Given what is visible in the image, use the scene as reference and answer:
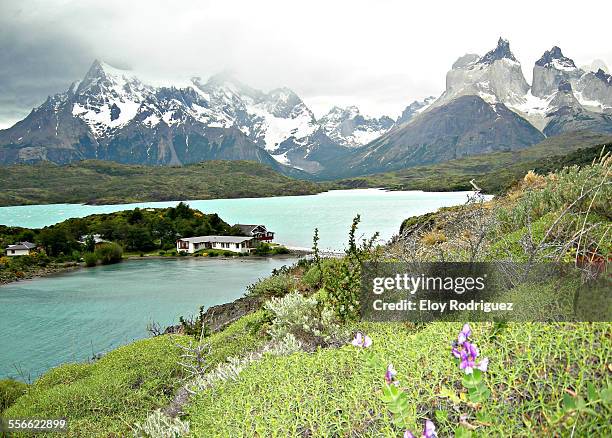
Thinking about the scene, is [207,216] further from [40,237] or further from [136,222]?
[40,237]

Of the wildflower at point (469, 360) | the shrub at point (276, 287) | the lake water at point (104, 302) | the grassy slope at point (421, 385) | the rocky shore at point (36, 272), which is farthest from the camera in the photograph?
the rocky shore at point (36, 272)

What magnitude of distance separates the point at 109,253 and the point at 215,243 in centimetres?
1545

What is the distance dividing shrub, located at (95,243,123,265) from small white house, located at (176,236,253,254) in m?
9.33

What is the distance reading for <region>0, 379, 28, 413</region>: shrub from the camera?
1019cm

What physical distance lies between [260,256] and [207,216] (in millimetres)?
21196

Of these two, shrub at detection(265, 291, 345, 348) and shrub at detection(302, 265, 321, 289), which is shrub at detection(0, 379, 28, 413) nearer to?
shrub at detection(265, 291, 345, 348)

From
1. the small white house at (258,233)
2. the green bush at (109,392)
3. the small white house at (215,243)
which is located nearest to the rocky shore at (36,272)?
the small white house at (215,243)

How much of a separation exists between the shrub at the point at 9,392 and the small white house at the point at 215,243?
178 feet

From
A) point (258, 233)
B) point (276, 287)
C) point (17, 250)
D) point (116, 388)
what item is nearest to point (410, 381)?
point (116, 388)

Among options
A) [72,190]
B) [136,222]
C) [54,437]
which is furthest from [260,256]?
[72,190]

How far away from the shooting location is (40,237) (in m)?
63.5

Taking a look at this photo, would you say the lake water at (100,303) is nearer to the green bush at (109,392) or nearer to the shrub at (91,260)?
the shrub at (91,260)

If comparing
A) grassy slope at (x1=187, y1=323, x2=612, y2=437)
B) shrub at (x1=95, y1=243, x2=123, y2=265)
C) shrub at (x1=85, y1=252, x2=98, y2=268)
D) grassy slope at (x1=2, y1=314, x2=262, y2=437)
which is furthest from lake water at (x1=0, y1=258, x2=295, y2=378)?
grassy slope at (x1=187, y1=323, x2=612, y2=437)

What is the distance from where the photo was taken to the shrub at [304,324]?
619cm
